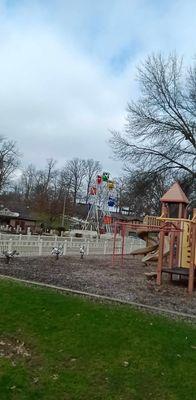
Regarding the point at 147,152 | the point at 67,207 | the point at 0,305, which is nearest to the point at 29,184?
the point at 67,207

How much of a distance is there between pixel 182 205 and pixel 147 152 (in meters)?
10.4

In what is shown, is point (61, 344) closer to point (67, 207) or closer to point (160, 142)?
point (160, 142)

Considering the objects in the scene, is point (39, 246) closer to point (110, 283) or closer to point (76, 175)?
point (110, 283)

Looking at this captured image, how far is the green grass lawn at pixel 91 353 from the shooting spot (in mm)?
4816

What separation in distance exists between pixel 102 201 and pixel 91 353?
4139 cm

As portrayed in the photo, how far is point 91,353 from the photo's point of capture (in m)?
5.66

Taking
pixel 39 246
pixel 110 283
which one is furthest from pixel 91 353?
pixel 39 246


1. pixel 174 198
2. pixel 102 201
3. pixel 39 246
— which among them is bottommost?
pixel 39 246

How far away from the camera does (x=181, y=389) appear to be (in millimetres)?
4871

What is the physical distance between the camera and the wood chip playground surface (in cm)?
912

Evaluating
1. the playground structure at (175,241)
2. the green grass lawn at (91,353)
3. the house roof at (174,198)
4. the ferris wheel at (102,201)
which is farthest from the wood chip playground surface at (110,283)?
the ferris wheel at (102,201)

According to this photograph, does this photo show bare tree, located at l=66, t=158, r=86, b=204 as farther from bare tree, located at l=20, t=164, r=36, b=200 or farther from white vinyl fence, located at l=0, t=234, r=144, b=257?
white vinyl fence, located at l=0, t=234, r=144, b=257

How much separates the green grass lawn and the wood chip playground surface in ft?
5.00

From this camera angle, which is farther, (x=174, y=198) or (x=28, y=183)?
(x=28, y=183)
